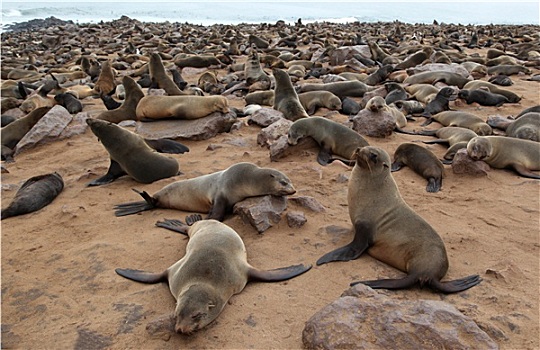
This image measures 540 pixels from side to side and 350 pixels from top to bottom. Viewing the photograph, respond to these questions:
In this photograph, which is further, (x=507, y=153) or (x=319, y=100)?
(x=319, y=100)

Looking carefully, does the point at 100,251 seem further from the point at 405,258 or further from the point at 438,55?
the point at 438,55

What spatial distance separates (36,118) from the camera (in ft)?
24.0

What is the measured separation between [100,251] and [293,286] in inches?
65.9

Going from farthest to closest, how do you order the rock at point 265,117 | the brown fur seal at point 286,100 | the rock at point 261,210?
the brown fur seal at point 286,100, the rock at point 265,117, the rock at point 261,210

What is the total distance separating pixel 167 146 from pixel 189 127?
74cm

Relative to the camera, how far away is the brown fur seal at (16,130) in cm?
689

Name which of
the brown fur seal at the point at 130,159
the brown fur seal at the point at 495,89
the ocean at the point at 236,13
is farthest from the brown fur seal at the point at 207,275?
the ocean at the point at 236,13

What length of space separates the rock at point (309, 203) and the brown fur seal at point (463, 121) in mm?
3494

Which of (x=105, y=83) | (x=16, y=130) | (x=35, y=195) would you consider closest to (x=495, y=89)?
(x=35, y=195)

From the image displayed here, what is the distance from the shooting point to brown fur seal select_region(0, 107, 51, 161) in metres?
6.89

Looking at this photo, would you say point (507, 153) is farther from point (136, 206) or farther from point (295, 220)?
point (136, 206)

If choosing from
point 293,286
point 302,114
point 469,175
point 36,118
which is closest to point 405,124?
point 302,114

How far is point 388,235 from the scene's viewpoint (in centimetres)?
343

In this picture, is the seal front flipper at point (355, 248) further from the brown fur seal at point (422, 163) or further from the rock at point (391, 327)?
the brown fur seal at point (422, 163)
